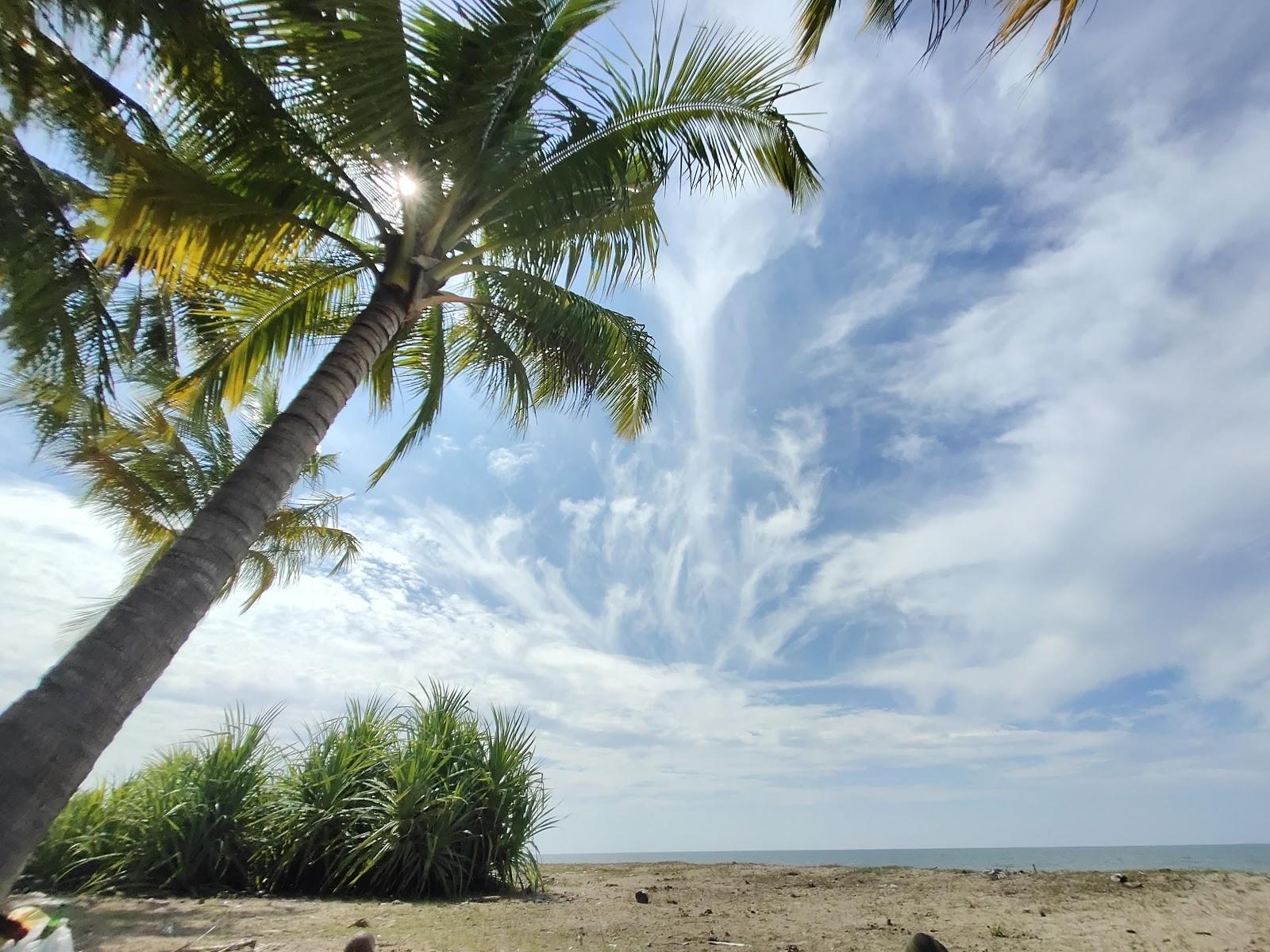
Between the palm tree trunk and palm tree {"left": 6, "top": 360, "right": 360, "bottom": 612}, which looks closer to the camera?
the palm tree trunk

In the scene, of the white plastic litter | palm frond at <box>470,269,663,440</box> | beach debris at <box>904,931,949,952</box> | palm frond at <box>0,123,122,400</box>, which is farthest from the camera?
palm frond at <box>470,269,663,440</box>

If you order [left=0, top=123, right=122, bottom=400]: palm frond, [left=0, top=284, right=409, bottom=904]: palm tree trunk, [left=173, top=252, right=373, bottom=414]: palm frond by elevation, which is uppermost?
[left=173, top=252, right=373, bottom=414]: palm frond

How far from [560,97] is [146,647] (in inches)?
203

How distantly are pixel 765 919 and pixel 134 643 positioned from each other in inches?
168

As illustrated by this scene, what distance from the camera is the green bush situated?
6.32 meters

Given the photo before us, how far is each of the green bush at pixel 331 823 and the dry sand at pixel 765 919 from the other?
23.5 inches

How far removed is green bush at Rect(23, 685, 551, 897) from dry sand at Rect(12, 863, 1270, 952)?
60cm

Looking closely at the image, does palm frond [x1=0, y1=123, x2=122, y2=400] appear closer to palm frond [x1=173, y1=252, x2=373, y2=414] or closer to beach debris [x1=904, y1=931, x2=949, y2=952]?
palm frond [x1=173, y1=252, x2=373, y2=414]

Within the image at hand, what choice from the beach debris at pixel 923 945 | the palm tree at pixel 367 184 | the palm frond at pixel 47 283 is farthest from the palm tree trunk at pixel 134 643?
the beach debris at pixel 923 945

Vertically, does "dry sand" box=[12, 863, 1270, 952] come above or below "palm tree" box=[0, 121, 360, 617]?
below

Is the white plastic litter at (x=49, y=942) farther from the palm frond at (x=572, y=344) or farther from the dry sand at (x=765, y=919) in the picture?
the palm frond at (x=572, y=344)

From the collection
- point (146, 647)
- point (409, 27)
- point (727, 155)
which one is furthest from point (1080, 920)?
point (409, 27)

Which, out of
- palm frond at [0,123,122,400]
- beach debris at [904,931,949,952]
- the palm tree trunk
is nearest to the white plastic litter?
the palm tree trunk

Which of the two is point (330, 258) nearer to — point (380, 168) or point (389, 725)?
point (380, 168)
